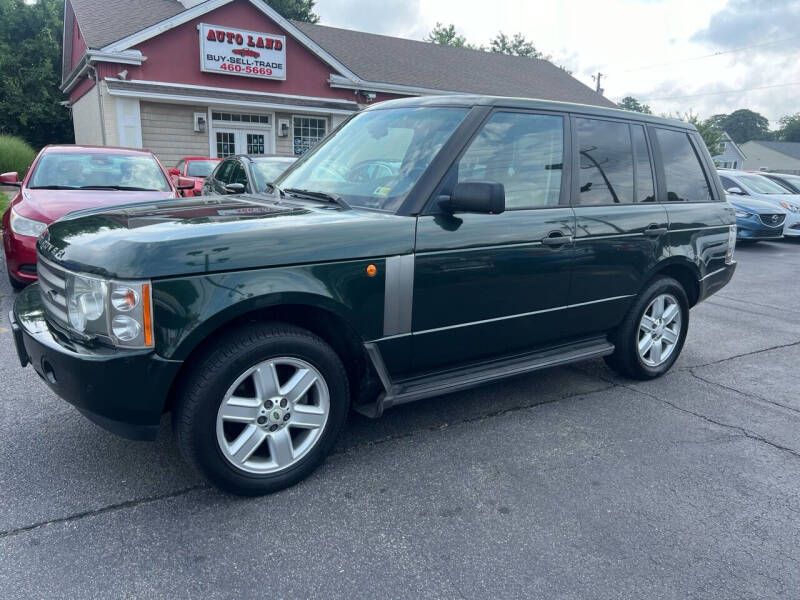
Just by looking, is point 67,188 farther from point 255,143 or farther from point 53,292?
point 255,143

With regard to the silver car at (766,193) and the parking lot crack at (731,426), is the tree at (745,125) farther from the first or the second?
the parking lot crack at (731,426)

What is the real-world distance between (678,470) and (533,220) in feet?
5.23

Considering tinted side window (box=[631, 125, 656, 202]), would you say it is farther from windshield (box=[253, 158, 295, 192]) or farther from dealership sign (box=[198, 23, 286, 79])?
dealership sign (box=[198, 23, 286, 79])

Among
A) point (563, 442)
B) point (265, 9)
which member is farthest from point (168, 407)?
point (265, 9)

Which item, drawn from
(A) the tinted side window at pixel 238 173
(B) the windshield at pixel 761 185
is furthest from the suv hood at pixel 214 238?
(B) the windshield at pixel 761 185

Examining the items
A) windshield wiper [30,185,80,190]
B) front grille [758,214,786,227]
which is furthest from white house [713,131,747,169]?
windshield wiper [30,185,80,190]

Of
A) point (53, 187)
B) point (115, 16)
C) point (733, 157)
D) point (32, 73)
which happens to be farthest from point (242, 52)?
point (733, 157)

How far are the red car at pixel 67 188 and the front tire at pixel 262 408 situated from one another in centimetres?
395

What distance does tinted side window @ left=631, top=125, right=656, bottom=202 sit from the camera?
426 centimetres

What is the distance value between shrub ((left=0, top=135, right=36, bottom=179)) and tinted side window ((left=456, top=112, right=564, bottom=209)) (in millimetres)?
18346

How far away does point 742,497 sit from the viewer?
10.00 feet

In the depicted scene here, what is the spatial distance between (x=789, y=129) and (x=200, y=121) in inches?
4584

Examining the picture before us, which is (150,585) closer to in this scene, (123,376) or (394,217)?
(123,376)

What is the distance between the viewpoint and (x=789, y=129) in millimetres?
104500
